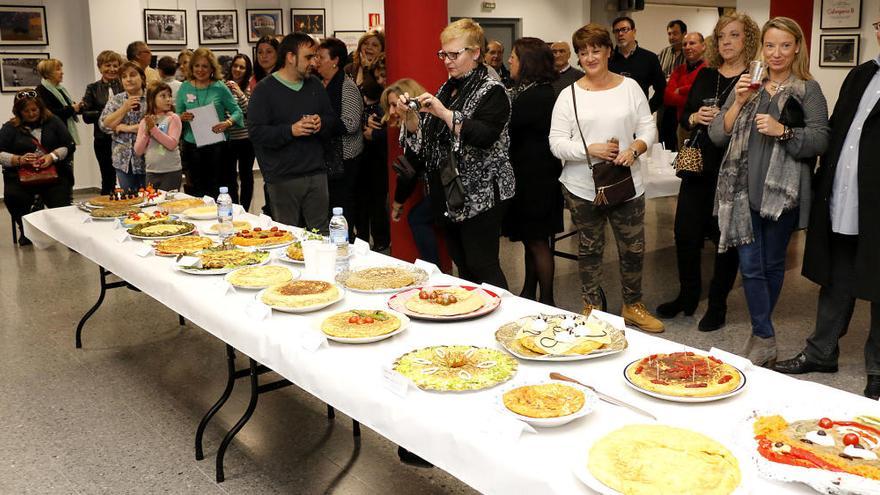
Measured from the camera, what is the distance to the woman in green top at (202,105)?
6.47 m

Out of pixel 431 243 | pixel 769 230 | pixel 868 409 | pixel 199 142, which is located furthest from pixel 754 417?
pixel 199 142

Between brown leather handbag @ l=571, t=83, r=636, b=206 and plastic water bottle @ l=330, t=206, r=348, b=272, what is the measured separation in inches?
54.6

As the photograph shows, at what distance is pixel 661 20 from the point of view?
14.5 meters

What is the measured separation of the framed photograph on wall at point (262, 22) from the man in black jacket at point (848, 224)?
8622mm

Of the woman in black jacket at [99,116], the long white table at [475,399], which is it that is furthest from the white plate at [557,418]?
the woman in black jacket at [99,116]

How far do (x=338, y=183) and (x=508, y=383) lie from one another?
3755 millimetres

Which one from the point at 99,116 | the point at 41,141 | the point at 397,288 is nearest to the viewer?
the point at 397,288

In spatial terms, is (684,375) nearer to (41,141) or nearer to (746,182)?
(746,182)

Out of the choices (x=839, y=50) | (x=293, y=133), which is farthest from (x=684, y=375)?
(x=839, y=50)

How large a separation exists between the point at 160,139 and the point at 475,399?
4.61 meters

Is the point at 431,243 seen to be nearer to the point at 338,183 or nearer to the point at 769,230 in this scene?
the point at 338,183

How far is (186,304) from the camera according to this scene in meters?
2.80

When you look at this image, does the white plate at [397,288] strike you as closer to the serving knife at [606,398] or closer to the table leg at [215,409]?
the table leg at [215,409]

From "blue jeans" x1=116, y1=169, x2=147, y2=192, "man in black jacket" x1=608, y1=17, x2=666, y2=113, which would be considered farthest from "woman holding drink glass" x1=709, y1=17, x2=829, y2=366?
"blue jeans" x1=116, y1=169, x2=147, y2=192
